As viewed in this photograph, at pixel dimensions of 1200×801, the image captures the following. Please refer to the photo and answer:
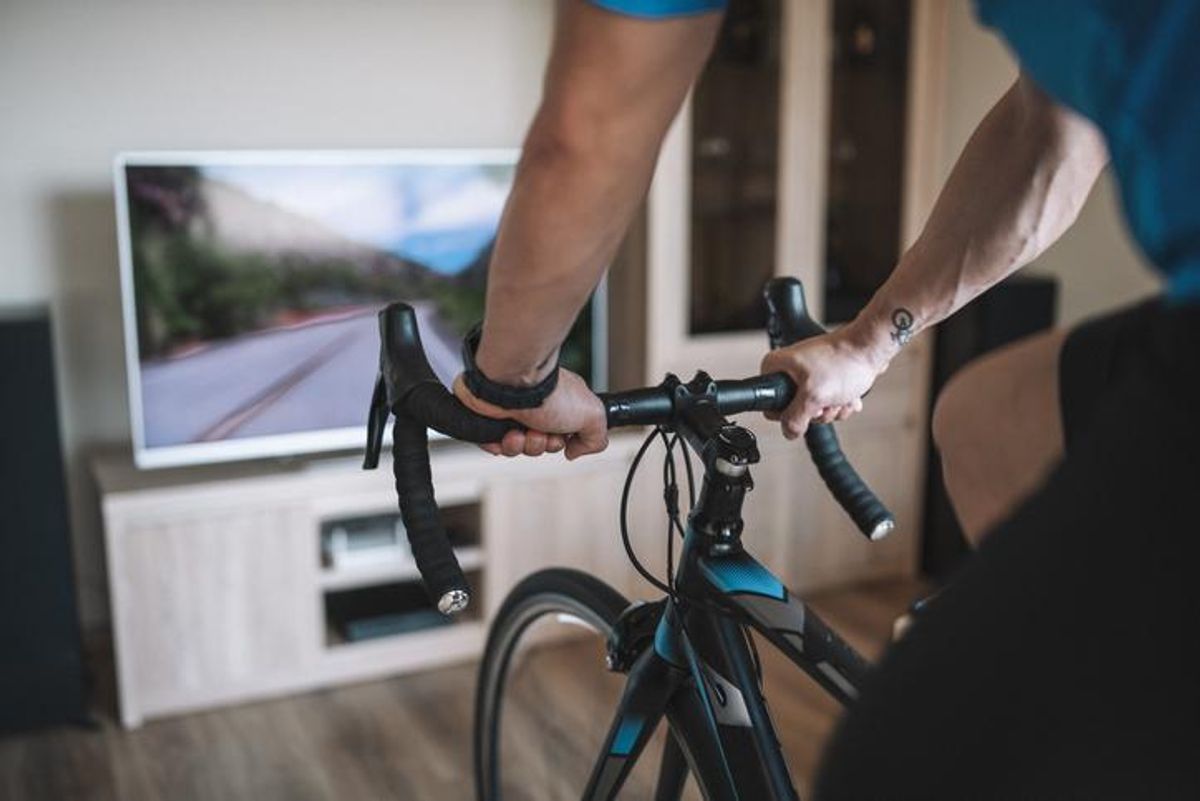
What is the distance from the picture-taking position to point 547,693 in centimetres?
264

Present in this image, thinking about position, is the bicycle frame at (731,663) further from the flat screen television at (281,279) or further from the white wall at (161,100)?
the white wall at (161,100)

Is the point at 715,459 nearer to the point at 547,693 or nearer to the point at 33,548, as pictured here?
the point at 547,693

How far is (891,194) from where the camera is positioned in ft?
10.6

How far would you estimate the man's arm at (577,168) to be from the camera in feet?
2.33

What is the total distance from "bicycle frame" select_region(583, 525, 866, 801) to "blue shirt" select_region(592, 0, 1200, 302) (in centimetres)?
54

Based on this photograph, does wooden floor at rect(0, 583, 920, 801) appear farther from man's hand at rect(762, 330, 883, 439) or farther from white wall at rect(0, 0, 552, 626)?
man's hand at rect(762, 330, 883, 439)

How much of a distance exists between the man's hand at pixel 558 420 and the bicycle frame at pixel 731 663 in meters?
0.14

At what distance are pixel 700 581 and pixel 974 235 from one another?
391 mm

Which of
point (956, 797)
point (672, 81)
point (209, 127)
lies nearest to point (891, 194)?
point (209, 127)

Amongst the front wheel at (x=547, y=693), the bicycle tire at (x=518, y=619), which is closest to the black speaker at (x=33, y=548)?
the front wheel at (x=547, y=693)

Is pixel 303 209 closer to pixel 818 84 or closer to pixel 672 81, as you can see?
pixel 818 84

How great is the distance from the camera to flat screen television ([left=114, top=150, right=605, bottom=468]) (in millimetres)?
2529

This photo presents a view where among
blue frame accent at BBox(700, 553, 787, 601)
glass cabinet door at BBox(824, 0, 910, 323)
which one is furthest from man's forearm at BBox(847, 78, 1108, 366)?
glass cabinet door at BBox(824, 0, 910, 323)

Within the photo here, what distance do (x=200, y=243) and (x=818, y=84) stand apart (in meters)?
1.56
